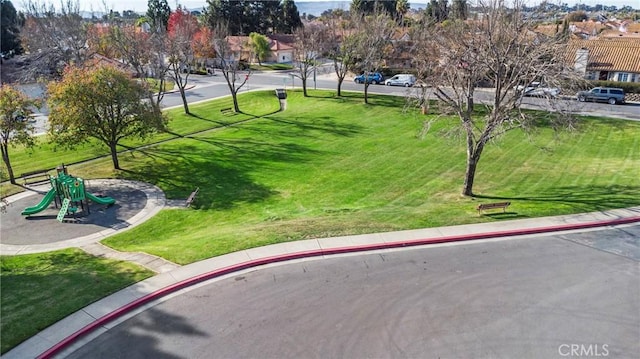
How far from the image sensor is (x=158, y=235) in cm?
2027

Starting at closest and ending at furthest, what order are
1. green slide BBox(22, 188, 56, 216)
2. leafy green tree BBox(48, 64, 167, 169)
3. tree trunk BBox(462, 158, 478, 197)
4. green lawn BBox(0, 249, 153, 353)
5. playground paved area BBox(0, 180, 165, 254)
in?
green lawn BBox(0, 249, 153, 353) → playground paved area BBox(0, 180, 165, 254) → green slide BBox(22, 188, 56, 216) → tree trunk BBox(462, 158, 478, 197) → leafy green tree BBox(48, 64, 167, 169)

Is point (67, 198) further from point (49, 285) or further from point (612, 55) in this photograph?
point (612, 55)

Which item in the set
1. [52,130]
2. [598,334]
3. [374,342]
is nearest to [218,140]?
[52,130]

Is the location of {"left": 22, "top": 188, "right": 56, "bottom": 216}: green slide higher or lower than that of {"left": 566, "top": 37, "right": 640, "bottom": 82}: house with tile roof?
lower

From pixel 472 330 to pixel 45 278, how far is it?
43.7 ft

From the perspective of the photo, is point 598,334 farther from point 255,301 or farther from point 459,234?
point 255,301

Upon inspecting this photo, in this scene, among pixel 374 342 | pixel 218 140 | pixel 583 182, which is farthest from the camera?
pixel 218 140

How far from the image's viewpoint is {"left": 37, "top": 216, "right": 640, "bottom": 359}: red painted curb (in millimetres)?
12383

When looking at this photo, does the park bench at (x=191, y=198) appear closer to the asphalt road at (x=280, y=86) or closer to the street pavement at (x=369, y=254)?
the street pavement at (x=369, y=254)

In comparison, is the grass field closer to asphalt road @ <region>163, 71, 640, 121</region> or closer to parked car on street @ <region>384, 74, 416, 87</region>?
asphalt road @ <region>163, 71, 640, 121</region>

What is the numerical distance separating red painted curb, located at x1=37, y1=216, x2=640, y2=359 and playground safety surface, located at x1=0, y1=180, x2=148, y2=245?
26.6 ft

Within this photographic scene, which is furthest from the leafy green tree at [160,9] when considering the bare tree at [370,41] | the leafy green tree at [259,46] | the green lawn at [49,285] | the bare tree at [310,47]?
the green lawn at [49,285]

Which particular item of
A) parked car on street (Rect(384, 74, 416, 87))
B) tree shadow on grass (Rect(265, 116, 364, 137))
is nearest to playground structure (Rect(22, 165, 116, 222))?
tree shadow on grass (Rect(265, 116, 364, 137))

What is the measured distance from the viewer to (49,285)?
1480 centimetres
